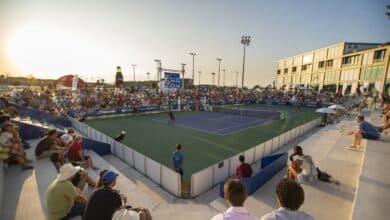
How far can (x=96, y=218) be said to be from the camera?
314 cm

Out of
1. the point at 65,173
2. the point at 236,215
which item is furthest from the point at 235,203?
the point at 65,173

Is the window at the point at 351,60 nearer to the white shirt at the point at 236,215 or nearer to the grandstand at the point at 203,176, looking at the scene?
the grandstand at the point at 203,176

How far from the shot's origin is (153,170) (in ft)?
27.3

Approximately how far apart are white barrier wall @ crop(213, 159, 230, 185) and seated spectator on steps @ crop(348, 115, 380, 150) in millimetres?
6224

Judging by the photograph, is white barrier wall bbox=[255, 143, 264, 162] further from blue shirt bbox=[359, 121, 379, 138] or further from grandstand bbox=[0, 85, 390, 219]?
blue shirt bbox=[359, 121, 379, 138]

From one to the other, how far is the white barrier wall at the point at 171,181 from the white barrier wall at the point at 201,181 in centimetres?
54

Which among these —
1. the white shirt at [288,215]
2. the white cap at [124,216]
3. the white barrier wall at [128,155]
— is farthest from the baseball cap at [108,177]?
the white barrier wall at [128,155]

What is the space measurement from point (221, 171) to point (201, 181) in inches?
46.1

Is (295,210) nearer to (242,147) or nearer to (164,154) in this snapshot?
(164,154)

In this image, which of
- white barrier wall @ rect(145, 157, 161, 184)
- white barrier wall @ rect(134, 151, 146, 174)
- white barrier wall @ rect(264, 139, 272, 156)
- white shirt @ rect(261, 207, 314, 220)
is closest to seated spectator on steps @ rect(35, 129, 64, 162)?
white barrier wall @ rect(134, 151, 146, 174)

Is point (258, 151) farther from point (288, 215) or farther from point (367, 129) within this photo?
point (288, 215)

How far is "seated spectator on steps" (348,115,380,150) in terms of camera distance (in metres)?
9.27

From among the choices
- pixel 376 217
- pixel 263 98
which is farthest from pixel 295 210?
pixel 263 98

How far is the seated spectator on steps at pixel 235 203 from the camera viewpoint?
2.55 meters
